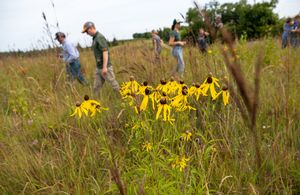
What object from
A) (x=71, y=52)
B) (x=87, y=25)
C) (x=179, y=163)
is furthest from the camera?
(x=71, y=52)

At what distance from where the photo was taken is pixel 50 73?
19.6 ft

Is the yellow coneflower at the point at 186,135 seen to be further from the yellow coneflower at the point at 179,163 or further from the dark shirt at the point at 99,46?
the dark shirt at the point at 99,46

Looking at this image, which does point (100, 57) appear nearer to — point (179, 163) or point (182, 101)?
point (182, 101)

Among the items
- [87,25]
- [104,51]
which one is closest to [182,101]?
[104,51]

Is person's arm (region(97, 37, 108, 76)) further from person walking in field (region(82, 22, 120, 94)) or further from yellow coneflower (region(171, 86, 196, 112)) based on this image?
yellow coneflower (region(171, 86, 196, 112))

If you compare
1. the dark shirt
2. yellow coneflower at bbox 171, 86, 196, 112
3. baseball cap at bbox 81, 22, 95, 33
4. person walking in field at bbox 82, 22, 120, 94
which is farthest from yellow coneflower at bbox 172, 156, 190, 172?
baseball cap at bbox 81, 22, 95, 33

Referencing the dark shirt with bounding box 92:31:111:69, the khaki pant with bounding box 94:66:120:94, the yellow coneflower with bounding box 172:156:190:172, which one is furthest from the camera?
the dark shirt with bounding box 92:31:111:69

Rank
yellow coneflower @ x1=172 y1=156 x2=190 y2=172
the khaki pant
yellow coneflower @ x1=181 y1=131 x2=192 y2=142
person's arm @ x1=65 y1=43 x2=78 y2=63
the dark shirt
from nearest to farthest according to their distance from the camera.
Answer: yellow coneflower @ x1=172 y1=156 x2=190 y2=172
yellow coneflower @ x1=181 y1=131 x2=192 y2=142
the khaki pant
the dark shirt
person's arm @ x1=65 y1=43 x2=78 y2=63

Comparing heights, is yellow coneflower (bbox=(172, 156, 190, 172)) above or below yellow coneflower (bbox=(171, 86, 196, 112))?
below

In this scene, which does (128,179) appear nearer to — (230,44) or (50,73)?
(230,44)

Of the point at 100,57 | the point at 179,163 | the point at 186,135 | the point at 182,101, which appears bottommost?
the point at 179,163

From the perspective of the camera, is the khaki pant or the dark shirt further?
the dark shirt

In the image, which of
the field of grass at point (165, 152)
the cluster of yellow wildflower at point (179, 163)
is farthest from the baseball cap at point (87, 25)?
the cluster of yellow wildflower at point (179, 163)

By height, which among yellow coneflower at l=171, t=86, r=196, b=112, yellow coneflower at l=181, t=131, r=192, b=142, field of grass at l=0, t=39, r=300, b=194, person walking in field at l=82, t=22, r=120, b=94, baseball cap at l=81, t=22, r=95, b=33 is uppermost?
baseball cap at l=81, t=22, r=95, b=33
